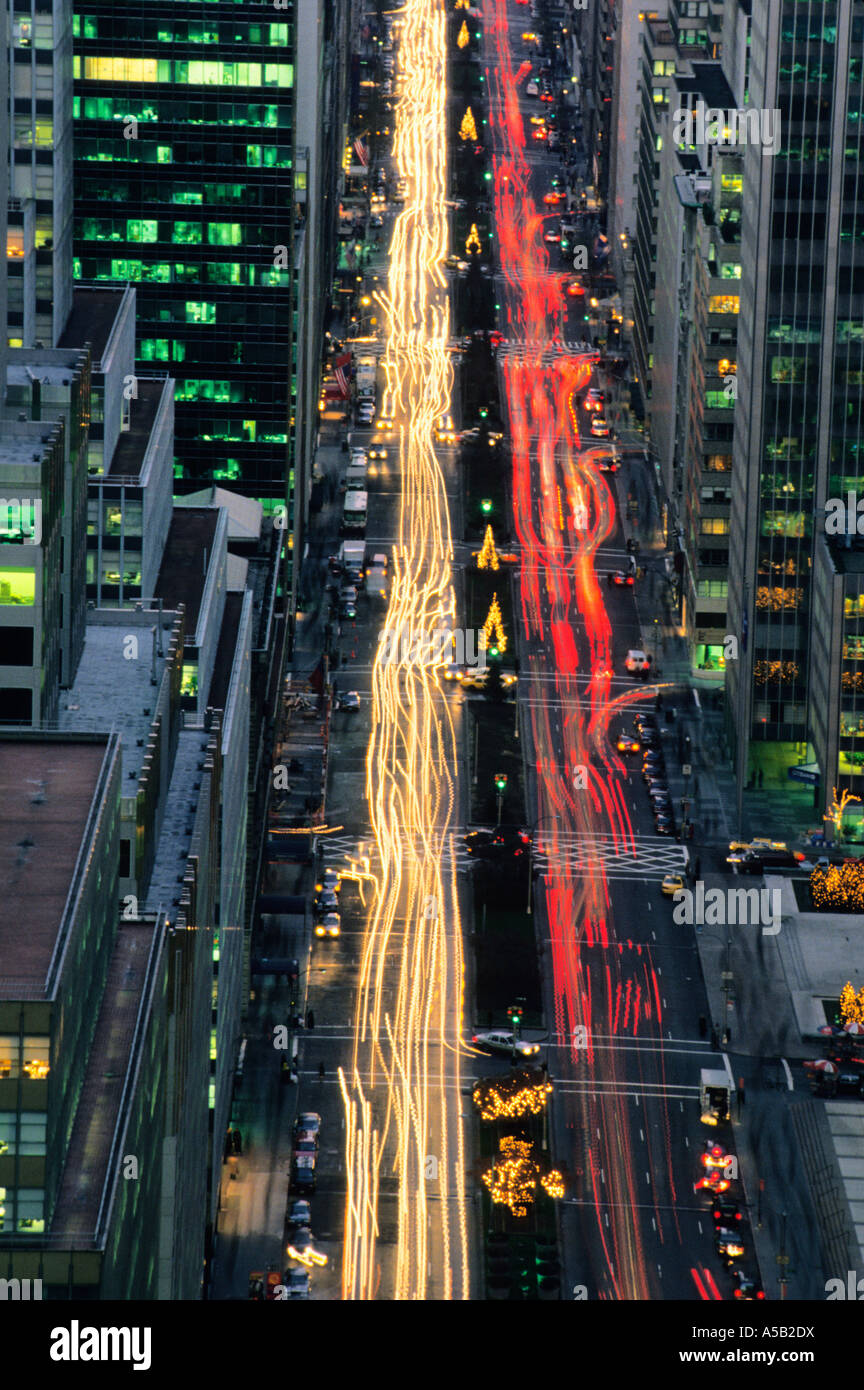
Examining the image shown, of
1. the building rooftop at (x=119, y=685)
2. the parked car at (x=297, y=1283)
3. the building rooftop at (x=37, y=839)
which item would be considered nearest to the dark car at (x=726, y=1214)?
the parked car at (x=297, y=1283)

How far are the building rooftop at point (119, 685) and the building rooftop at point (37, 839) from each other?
25.3 metres

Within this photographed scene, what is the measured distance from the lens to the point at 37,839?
290ft

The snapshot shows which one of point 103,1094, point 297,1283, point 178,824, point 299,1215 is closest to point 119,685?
point 178,824

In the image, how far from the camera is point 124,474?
19150 cm

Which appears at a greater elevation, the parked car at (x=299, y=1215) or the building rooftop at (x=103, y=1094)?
the parked car at (x=299, y=1215)

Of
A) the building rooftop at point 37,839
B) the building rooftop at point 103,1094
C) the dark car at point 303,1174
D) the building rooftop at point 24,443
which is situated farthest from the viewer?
the dark car at point 303,1174

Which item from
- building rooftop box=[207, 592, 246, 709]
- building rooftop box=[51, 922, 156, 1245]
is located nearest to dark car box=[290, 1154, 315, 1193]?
building rooftop box=[207, 592, 246, 709]

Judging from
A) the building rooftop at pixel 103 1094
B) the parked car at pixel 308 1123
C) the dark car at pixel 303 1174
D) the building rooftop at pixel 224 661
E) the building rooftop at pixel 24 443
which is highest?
the building rooftop at pixel 224 661

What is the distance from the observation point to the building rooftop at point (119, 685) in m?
134

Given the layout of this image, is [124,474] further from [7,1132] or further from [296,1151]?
[7,1132]

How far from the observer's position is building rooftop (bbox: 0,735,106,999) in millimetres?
76562

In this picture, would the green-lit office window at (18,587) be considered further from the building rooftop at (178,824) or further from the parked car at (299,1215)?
the parked car at (299,1215)
